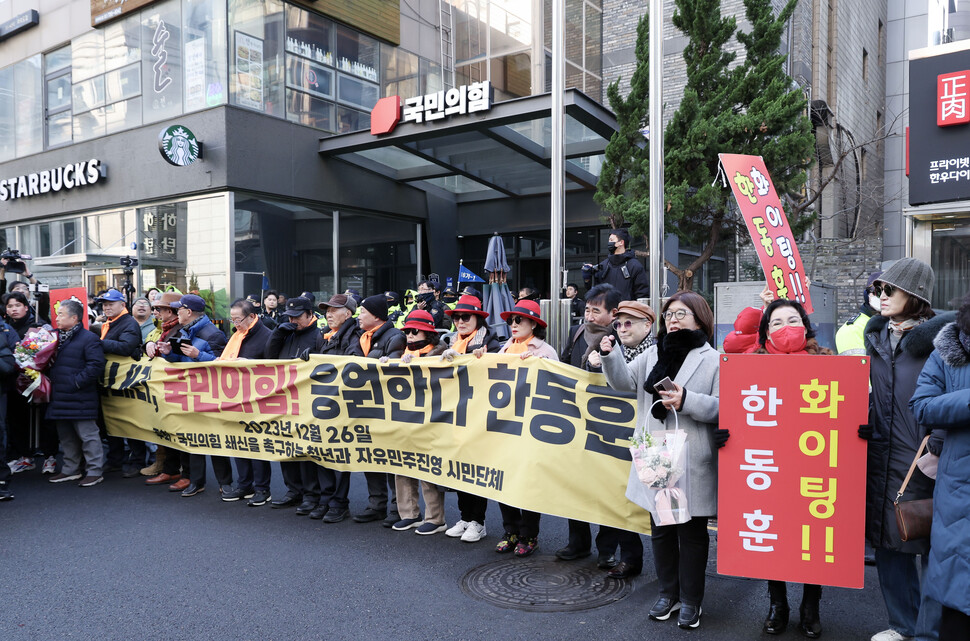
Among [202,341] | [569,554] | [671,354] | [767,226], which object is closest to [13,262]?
[202,341]

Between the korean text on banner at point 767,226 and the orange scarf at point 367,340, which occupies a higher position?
the korean text on banner at point 767,226

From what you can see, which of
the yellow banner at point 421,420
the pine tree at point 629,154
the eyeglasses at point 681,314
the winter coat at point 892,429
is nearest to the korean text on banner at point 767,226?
the eyeglasses at point 681,314

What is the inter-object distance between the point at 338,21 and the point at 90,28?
6.78 m

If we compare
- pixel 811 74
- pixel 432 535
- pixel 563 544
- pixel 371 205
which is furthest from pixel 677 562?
pixel 811 74

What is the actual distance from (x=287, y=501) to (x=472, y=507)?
1.89 meters

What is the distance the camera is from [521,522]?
202 inches

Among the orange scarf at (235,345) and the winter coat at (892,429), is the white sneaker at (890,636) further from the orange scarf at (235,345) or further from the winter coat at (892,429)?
the orange scarf at (235,345)

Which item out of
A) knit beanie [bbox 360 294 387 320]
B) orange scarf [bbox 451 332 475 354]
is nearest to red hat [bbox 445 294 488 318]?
orange scarf [bbox 451 332 475 354]

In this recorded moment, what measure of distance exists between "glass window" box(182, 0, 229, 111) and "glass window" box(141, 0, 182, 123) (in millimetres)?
312

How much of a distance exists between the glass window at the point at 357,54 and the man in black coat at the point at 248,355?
12.8m

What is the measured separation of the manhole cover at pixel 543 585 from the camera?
166 inches

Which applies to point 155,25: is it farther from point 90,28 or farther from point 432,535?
point 432,535

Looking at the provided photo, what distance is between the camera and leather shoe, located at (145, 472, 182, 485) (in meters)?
7.12

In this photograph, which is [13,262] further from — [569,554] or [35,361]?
[569,554]
